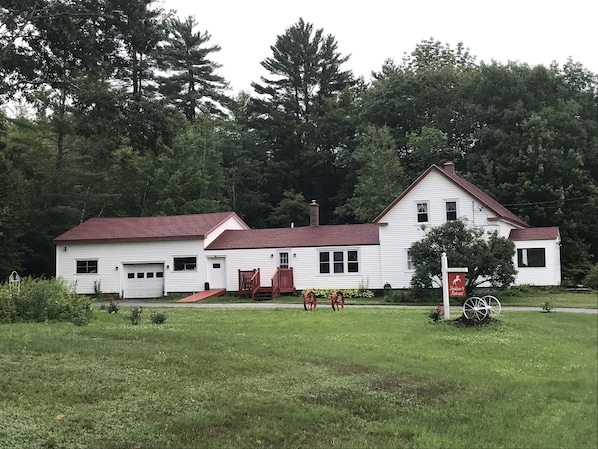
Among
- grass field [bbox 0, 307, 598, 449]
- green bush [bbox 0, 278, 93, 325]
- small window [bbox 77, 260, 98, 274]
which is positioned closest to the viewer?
grass field [bbox 0, 307, 598, 449]

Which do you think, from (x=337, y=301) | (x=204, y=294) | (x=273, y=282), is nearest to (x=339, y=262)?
(x=273, y=282)

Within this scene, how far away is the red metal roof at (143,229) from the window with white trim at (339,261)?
6700 mm

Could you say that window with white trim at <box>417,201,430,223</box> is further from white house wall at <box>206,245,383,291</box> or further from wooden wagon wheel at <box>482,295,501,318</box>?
wooden wagon wheel at <box>482,295,501,318</box>

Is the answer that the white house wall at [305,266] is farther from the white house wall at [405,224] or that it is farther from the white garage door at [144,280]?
the white garage door at [144,280]

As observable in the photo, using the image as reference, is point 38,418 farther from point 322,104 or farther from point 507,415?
point 507,415

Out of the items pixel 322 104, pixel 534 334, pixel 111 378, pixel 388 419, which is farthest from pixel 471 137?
pixel 111 378

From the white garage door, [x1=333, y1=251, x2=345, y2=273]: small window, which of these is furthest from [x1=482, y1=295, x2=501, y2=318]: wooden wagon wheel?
the white garage door

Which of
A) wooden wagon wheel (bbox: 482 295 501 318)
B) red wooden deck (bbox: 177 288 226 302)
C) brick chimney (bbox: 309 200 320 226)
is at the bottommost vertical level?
red wooden deck (bbox: 177 288 226 302)

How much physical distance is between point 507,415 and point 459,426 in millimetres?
1023

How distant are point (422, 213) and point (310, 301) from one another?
598cm

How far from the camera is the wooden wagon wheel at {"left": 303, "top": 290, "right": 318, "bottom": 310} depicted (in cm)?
2026

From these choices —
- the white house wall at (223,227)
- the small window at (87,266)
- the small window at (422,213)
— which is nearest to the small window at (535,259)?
the small window at (422,213)

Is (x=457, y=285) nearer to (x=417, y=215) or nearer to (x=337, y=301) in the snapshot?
(x=337, y=301)

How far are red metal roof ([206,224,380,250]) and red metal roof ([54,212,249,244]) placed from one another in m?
1.13
